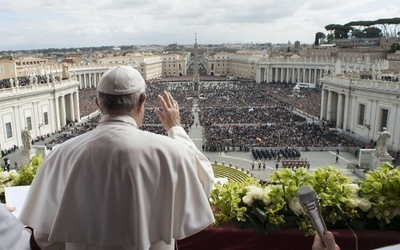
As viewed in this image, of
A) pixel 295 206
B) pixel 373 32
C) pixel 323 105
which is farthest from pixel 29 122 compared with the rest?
pixel 373 32

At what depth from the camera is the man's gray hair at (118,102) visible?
2525 millimetres

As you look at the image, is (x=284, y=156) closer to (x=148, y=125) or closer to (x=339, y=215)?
(x=148, y=125)

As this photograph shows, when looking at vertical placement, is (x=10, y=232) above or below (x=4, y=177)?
above

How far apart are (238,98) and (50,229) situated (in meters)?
58.6

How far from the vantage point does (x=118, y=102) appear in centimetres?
253

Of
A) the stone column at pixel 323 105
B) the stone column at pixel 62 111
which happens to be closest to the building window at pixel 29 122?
the stone column at pixel 62 111

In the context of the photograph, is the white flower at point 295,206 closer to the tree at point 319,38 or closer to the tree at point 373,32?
the tree at point 373,32

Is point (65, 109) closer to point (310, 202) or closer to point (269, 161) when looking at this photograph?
point (269, 161)

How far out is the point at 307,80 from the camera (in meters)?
84.8

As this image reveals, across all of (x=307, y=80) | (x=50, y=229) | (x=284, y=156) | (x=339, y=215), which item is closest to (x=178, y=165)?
(x=50, y=229)

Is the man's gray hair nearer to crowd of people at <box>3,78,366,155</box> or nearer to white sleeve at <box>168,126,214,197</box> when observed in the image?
white sleeve at <box>168,126,214,197</box>

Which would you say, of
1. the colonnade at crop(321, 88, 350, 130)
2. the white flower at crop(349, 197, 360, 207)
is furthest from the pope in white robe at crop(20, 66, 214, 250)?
the colonnade at crop(321, 88, 350, 130)

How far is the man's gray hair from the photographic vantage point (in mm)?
2525

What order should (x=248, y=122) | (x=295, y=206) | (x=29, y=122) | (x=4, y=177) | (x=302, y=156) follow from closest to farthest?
1. (x=295, y=206)
2. (x=4, y=177)
3. (x=302, y=156)
4. (x=29, y=122)
5. (x=248, y=122)
